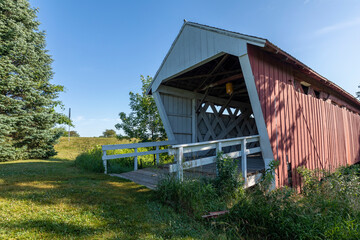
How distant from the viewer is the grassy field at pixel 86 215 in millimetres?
2277

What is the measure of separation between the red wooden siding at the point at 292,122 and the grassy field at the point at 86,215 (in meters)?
3.37

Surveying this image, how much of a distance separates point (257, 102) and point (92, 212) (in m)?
4.21

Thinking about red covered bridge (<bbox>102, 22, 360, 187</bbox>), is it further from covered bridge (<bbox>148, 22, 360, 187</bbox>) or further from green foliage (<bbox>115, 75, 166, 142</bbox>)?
green foliage (<bbox>115, 75, 166, 142</bbox>)

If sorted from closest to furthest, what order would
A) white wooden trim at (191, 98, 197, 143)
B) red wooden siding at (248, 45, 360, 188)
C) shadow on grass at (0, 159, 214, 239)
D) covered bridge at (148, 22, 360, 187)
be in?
shadow on grass at (0, 159, 214, 239) < covered bridge at (148, 22, 360, 187) < red wooden siding at (248, 45, 360, 188) < white wooden trim at (191, 98, 197, 143)

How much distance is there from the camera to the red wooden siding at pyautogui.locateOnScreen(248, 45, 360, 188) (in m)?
4.91

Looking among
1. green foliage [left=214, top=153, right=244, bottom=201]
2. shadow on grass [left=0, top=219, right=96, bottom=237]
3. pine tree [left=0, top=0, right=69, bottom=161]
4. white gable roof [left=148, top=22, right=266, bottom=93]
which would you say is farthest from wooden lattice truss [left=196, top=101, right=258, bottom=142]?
pine tree [left=0, top=0, right=69, bottom=161]

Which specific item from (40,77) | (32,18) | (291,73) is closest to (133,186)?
(291,73)

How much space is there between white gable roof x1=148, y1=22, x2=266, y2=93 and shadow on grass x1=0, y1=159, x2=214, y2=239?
4000 mm

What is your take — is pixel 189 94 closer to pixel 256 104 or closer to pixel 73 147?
pixel 256 104

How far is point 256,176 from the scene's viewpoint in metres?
4.73

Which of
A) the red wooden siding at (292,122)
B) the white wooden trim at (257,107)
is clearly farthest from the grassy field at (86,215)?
the red wooden siding at (292,122)

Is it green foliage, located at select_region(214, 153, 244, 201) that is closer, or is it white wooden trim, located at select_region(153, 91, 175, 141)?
green foliage, located at select_region(214, 153, 244, 201)

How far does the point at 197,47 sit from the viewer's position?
576cm

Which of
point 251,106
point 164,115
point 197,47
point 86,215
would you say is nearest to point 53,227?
point 86,215
